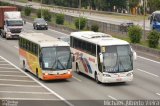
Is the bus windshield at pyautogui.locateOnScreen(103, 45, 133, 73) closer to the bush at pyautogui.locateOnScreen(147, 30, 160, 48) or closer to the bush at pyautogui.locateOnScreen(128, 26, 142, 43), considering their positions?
the bush at pyautogui.locateOnScreen(147, 30, 160, 48)

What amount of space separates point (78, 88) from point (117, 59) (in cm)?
298

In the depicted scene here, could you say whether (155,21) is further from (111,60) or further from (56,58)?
(111,60)

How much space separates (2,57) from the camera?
152 feet

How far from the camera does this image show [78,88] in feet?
101

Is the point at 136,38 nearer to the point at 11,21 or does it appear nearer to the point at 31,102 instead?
the point at 11,21

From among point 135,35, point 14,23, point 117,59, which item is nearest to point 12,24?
point 14,23

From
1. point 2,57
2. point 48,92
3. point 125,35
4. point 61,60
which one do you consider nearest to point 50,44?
point 61,60

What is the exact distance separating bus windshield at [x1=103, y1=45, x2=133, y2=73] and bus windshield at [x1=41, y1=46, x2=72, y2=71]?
2.73 m

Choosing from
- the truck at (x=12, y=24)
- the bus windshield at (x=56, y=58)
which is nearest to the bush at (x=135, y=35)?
the truck at (x=12, y=24)

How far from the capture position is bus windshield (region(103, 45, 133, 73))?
31.3 m

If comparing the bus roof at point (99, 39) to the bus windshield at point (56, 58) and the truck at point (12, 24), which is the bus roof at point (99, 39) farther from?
the truck at point (12, 24)

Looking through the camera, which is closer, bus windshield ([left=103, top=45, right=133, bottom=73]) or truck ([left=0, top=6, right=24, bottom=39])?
bus windshield ([left=103, top=45, right=133, bottom=73])

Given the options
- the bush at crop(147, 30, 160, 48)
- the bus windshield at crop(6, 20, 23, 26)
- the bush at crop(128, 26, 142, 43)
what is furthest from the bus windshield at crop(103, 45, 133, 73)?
the bus windshield at crop(6, 20, 23, 26)

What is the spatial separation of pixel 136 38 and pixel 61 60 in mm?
20900
